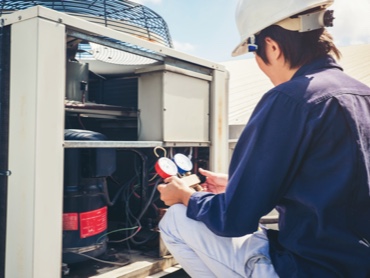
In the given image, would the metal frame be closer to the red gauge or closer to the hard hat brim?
the red gauge

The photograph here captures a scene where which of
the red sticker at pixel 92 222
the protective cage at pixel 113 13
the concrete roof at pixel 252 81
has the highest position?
the concrete roof at pixel 252 81

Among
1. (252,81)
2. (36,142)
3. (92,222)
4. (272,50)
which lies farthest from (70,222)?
(252,81)

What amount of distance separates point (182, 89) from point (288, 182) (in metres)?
0.96

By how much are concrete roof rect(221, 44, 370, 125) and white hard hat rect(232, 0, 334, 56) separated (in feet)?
12.2

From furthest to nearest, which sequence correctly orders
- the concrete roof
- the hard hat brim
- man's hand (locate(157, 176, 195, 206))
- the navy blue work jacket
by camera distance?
1. the concrete roof
2. the hard hat brim
3. man's hand (locate(157, 176, 195, 206))
4. the navy blue work jacket

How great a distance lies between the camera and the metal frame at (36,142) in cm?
123

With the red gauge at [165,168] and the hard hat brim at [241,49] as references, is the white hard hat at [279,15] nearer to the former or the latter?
the hard hat brim at [241,49]

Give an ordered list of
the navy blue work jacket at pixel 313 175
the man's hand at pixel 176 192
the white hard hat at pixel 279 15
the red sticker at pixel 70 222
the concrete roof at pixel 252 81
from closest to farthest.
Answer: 1. the navy blue work jacket at pixel 313 175
2. the white hard hat at pixel 279 15
3. the man's hand at pixel 176 192
4. the red sticker at pixel 70 222
5. the concrete roof at pixel 252 81

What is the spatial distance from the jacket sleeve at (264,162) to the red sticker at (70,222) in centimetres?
71

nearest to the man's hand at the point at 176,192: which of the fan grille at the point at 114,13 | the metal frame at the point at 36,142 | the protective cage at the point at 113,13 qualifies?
the metal frame at the point at 36,142

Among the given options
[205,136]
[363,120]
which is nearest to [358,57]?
[205,136]

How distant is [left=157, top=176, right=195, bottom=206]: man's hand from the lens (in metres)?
1.29

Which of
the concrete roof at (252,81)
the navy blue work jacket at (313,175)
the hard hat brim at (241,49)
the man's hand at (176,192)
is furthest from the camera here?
the concrete roof at (252,81)

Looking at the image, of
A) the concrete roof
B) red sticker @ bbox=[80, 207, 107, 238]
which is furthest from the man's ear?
the concrete roof
